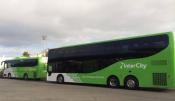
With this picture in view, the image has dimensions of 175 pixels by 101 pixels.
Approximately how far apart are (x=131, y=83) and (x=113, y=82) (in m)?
1.80

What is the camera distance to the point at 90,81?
2581 cm

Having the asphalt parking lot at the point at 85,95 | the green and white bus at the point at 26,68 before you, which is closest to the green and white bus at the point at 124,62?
the asphalt parking lot at the point at 85,95

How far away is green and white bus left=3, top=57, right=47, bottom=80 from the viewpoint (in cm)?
3691

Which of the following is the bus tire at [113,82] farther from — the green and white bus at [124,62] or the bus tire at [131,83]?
the bus tire at [131,83]

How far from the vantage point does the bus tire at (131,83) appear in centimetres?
Answer: 2192

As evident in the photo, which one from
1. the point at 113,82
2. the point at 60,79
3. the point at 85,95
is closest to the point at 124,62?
the point at 113,82

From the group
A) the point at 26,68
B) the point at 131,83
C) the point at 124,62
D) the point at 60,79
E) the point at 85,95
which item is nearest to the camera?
the point at 85,95

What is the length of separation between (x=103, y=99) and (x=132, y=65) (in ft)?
22.0

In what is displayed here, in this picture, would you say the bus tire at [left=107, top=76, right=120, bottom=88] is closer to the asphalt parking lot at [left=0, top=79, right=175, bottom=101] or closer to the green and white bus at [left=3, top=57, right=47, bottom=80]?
the asphalt parking lot at [left=0, top=79, right=175, bottom=101]

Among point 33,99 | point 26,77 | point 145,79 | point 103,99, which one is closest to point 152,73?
point 145,79

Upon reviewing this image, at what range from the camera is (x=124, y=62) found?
22516 millimetres

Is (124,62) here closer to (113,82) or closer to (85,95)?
(113,82)

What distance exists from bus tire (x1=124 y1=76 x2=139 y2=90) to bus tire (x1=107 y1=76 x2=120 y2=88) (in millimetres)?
812

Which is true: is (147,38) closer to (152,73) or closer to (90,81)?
(152,73)
